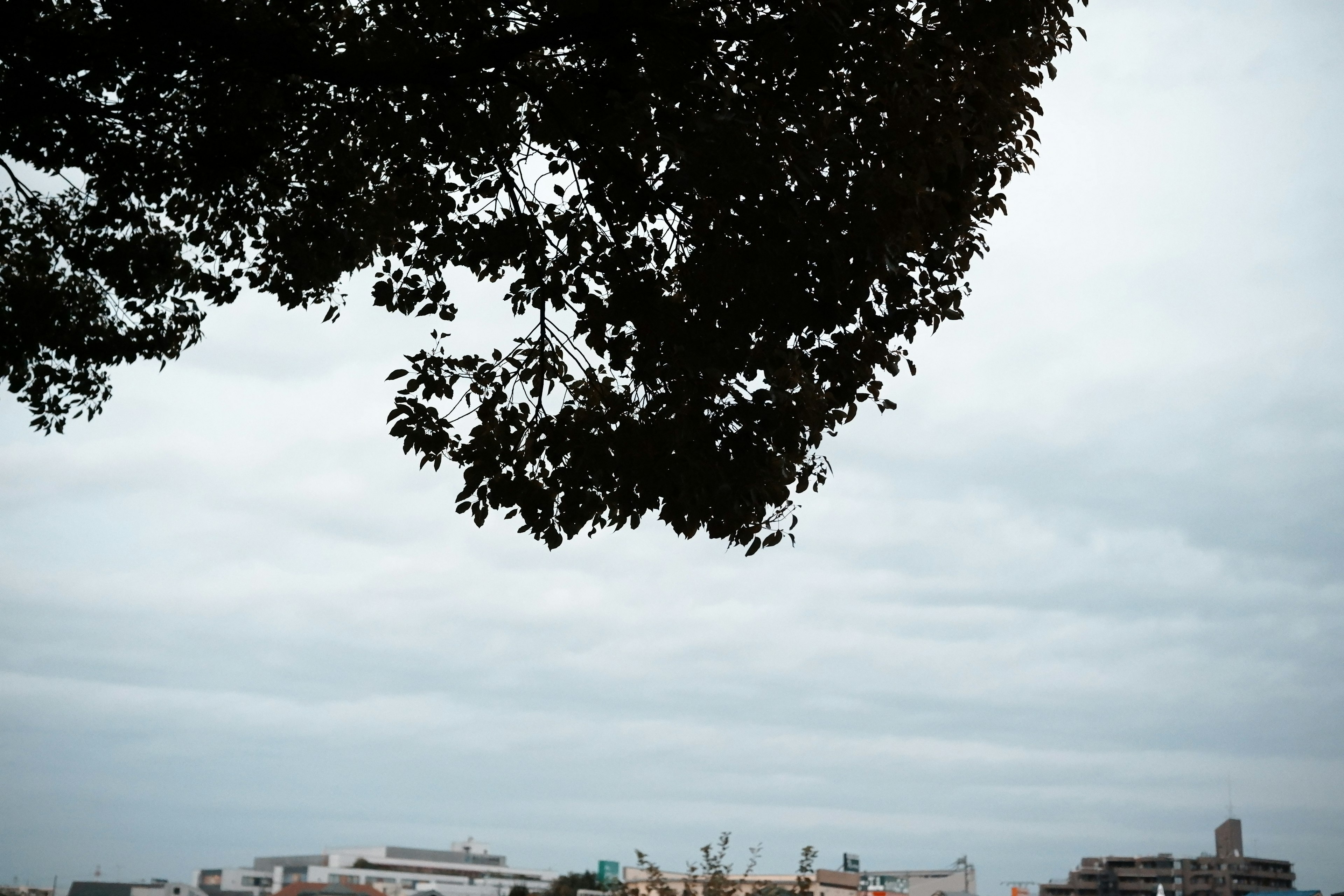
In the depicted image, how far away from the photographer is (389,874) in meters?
113

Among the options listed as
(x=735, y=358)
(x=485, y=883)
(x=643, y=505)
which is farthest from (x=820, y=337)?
(x=485, y=883)

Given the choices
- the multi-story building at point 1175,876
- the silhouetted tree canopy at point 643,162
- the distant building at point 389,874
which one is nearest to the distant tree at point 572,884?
the distant building at point 389,874

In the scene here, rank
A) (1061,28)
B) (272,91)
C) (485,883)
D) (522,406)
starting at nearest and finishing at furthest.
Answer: (1061,28) < (522,406) < (272,91) < (485,883)

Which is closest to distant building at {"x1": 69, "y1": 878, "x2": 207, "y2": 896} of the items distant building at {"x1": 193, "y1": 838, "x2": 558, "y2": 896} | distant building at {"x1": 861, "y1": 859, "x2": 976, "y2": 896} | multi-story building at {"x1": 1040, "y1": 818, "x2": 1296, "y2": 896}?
distant building at {"x1": 193, "y1": 838, "x2": 558, "y2": 896}

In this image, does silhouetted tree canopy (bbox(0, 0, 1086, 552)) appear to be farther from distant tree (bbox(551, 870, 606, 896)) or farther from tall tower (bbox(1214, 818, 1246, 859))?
tall tower (bbox(1214, 818, 1246, 859))

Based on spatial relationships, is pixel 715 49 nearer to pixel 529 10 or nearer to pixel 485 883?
pixel 529 10

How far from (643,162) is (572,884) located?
8321cm

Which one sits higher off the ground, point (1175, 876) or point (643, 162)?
point (643, 162)

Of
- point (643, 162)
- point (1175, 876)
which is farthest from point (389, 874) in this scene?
point (643, 162)

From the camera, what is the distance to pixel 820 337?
7246 millimetres

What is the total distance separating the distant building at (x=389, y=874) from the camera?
10356 cm

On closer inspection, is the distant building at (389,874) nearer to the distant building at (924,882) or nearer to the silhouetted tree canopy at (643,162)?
the distant building at (924,882)

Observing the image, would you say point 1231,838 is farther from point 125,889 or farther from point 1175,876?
point 125,889

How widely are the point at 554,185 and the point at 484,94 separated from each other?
747 mm
